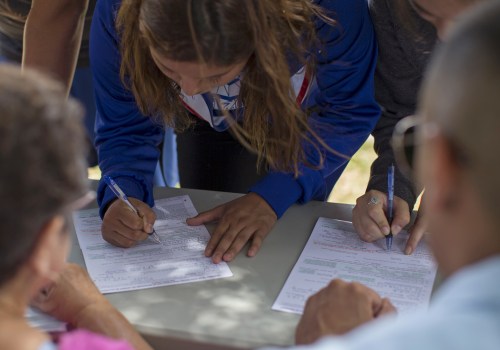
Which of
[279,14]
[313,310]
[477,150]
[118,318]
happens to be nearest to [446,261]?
[477,150]

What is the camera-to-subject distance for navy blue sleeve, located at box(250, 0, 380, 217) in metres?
2.20

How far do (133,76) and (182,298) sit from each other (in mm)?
644

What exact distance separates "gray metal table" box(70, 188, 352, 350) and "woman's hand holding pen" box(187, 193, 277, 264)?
29mm

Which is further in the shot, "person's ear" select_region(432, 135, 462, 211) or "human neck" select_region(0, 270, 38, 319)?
"human neck" select_region(0, 270, 38, 319)

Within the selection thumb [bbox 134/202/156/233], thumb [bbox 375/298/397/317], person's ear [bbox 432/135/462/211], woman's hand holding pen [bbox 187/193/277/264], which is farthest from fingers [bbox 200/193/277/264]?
person's ear [bbox 432/135/462/211]

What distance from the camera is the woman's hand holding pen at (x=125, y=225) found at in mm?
2119

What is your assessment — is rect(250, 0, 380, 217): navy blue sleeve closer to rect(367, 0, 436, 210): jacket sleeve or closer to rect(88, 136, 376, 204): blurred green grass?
rect(367, 0, 436, 210): jacket sleeve

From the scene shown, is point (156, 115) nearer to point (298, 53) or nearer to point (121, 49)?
point (121, 49)

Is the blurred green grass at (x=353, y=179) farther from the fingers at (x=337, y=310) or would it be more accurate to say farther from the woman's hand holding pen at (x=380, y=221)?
the fingers at (x=337, y=310)

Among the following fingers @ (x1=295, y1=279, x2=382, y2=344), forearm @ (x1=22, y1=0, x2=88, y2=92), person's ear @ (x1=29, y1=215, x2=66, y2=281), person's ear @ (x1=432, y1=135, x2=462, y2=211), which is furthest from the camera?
forearm @ (x1=22, y1=0, x2=88, y2=92)

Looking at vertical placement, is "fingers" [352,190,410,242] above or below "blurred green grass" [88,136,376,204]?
above

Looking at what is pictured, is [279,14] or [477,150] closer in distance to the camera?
[477,150]

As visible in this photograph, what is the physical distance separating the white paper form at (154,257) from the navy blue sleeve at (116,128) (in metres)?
0.09

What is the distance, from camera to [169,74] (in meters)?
2.03
